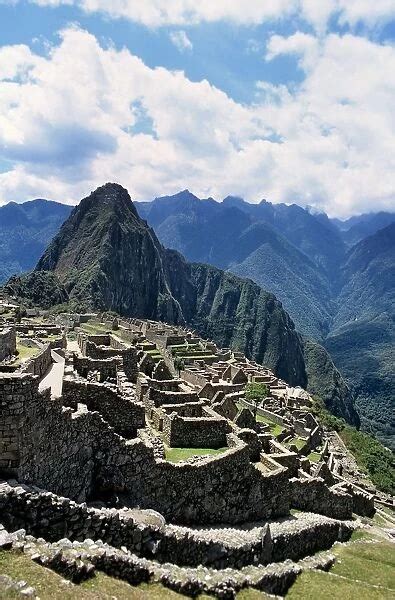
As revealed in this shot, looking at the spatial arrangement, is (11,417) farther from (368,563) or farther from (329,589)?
(368,563)

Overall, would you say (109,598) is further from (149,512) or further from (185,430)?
(185,430)

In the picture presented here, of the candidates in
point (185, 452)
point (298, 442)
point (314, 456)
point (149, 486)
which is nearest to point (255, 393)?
point (298, 442)

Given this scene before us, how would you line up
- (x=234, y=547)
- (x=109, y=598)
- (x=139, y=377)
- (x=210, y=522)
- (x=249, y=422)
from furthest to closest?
(x=249, y=422), (x=139, y=377), (x=210, y=522), (x=234, y=547), (x=109, y=598)

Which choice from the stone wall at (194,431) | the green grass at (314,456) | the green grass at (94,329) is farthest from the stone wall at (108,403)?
the green grass at (94,329)

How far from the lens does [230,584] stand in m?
12.5

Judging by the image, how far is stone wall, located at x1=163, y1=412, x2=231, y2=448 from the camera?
19891 millimetres

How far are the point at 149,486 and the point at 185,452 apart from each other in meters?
3.45

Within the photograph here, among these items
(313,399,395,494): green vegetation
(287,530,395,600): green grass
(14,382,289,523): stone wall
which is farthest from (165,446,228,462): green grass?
(313,399,395,494): green vegetation

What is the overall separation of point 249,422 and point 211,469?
10906 mm

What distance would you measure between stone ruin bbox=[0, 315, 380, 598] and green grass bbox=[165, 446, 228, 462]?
0.47ft

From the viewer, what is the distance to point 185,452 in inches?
753

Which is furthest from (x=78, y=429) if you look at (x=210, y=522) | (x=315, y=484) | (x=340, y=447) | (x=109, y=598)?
(x=340, y=447)

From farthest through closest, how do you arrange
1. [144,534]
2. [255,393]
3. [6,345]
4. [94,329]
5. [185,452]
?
[94,329] < [255,393] < [6,345] < [185,452] < [144,534]

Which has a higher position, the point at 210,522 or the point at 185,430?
the point at 185,430
